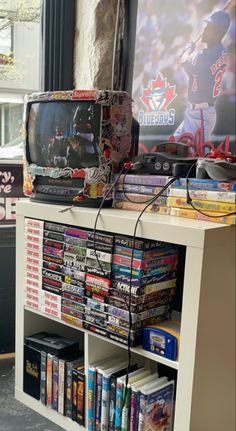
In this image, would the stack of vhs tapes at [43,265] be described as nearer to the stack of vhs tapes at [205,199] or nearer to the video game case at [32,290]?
the video game case at [32,290]

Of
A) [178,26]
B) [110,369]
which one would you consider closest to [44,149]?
[178,26]

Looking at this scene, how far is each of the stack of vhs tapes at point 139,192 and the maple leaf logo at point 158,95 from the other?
398 millimetres

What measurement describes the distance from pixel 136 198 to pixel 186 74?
53cm

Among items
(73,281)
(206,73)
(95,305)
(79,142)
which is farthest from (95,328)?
(206,73)

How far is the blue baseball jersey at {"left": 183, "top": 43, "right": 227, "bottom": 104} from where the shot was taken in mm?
1617

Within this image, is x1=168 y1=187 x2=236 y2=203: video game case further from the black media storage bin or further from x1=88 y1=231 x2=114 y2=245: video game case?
the black media storage bin

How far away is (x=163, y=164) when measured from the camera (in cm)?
156

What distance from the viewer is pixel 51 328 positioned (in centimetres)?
194

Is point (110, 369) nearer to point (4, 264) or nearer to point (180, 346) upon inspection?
point (180, 346)

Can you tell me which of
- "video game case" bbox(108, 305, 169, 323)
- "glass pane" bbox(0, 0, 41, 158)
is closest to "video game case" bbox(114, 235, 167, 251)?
"video game case" bbox(108, 305, 169, 323)

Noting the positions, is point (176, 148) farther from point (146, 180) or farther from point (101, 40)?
point (101, 40)

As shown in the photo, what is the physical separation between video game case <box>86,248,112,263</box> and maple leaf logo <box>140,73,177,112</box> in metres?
0.68

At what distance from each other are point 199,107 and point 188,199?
45cm

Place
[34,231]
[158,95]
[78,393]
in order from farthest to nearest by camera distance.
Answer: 1. [158,95]
2. [34,231]
3. [78,393]
